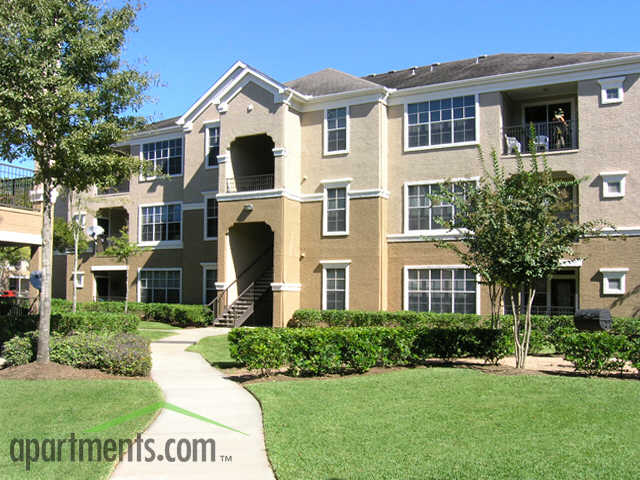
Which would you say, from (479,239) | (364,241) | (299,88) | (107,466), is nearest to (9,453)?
(107,466)

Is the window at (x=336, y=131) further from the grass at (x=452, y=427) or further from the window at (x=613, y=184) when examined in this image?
the grass at (x=452, y=427)

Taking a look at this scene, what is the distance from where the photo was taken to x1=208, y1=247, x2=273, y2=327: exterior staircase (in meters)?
26.2

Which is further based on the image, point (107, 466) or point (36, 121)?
point (36, 121)

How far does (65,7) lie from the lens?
13.4 meters

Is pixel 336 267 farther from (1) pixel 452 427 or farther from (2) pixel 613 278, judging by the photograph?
(1) pixel 452 427

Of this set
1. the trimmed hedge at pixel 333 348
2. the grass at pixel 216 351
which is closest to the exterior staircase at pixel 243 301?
the grass at pixel 216 351

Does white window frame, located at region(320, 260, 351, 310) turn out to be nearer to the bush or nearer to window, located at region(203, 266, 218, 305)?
window, located at region(203, 266, 218, 305)

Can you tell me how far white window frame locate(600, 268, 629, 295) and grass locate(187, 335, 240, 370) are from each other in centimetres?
1332

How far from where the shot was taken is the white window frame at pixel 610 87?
71.8ft

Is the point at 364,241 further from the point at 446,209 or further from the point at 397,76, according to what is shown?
the point at 397,76

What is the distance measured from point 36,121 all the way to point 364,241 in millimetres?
14628

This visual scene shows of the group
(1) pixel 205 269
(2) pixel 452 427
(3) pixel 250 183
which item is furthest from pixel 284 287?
(2) pixel 452 427

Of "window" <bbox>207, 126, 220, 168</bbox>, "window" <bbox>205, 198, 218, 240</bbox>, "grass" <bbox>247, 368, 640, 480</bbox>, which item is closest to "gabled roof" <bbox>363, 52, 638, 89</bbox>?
"window" <bbox>207, 126, 220, 168</bbox>

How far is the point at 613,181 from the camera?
71.6 feet
